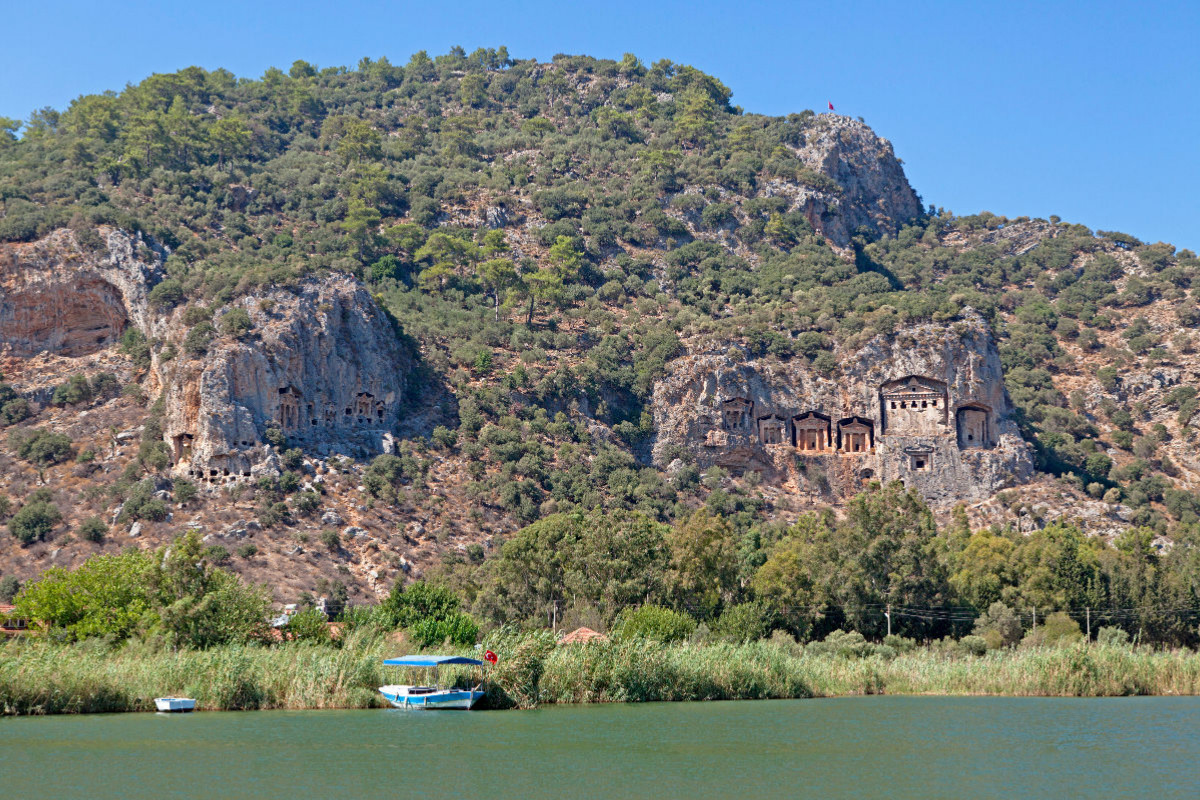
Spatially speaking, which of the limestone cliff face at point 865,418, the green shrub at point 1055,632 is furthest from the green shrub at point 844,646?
the limestone cliff face at point 865,418

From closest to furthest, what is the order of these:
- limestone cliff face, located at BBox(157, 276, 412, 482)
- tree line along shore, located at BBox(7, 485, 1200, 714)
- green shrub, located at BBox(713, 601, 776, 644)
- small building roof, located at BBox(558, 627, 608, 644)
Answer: tree line along shore, located at BBox(7, 485, 1200, 714) < small building roof, located at BBox(558, 627, 608, 644) < green shrub, located at BBox(713, 601, 776, 644) < limestone cliff face, located at BBox(157, 276, 412, 482)

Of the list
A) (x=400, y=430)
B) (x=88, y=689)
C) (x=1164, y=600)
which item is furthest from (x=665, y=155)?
(x=88, y=689)

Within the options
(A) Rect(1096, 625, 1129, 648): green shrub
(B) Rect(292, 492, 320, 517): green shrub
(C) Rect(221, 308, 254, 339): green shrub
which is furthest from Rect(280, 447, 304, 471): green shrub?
(A) Rect(1096, 625, 1129, 648): green shrub

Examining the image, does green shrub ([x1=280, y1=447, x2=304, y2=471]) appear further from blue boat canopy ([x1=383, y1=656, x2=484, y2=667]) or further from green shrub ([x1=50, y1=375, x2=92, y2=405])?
blue boat canopy ([x1=383, y1=656, x2=484, y2=667])

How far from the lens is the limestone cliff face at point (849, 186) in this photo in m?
121

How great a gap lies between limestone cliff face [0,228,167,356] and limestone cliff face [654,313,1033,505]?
123 feet

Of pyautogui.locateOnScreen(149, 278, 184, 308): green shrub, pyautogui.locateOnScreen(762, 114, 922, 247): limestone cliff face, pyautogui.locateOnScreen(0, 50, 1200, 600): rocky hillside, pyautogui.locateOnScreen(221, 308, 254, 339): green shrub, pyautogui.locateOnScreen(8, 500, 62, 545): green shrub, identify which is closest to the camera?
pyautogui.locateOnScreen(8, 500, 62, 545): green shrub

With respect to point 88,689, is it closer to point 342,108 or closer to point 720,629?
point 720,629

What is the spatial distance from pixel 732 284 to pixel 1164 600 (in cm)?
5083

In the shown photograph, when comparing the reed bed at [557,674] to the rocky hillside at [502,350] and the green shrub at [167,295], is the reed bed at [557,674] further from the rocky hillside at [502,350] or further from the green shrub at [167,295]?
the green shrub at [167,295]

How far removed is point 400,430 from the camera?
81.2 metres

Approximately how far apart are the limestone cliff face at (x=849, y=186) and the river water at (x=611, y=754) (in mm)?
85419

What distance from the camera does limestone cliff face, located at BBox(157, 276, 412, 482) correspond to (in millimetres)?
73000

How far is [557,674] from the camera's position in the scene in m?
41.9
